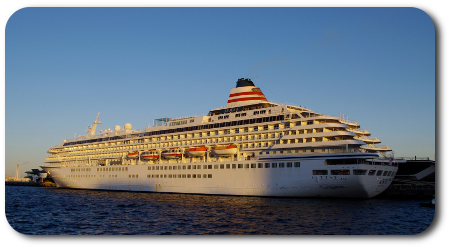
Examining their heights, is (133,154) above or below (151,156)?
above

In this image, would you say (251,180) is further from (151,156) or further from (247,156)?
(151,156)

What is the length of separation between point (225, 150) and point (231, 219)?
20.7 meters

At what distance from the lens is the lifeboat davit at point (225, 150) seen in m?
47.5

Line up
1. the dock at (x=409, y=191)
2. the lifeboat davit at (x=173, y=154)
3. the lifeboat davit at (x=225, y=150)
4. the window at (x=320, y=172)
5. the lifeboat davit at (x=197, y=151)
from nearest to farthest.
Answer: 1. the window at (x=320, y=172)
2. the dock at (x=409, y=191)
3. the lifeboat davit at (x=225, y=150)
4. the lifeboat davit at (x=197, y=151)
5. the lifeboat davit at (x=173, y=154)

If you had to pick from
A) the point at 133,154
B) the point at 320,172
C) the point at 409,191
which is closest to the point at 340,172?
the point at 320,172

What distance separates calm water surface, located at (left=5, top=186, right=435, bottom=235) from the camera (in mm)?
23609

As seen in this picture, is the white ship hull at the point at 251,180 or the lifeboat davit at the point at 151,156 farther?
the lifeboat davit at the point at 151,156

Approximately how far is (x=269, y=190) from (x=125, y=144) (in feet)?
107

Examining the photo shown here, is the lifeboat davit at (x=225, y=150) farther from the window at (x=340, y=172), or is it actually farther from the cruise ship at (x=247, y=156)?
the window at (x=340, y=172)

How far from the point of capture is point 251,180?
144 feet

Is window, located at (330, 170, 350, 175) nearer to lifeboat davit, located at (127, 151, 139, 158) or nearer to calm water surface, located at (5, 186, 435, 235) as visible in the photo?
calm water surface, located at (5, 186, 435, 235)

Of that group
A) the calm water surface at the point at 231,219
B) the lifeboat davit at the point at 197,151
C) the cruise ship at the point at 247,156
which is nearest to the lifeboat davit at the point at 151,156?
the cruise ship at the point at 247,156

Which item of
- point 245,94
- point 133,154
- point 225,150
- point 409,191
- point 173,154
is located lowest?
point 409,191

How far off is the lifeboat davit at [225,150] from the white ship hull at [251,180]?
5.39 feet
